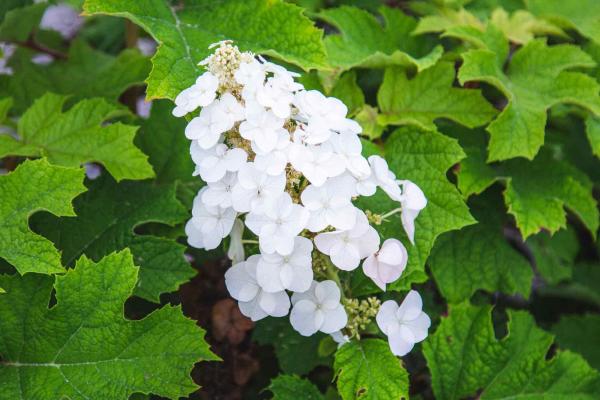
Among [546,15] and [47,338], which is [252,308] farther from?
[546,15]

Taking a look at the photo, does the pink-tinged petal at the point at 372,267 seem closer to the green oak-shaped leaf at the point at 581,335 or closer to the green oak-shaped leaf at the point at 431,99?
the green oak-shaped leaf at the point at 431,99

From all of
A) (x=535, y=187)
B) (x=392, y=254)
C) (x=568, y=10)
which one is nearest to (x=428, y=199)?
(x=392, y=254)

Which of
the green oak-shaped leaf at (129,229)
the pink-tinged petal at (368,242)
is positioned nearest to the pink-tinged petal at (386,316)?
the pink-tinged petal at (368,242)

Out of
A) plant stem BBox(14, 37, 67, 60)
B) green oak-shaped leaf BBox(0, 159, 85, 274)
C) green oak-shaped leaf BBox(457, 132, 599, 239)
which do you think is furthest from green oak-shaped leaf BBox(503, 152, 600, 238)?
plant stem BBox(14, 37, 67, 60)

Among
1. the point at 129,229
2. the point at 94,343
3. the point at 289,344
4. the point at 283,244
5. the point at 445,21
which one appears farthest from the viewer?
the point at 445,21

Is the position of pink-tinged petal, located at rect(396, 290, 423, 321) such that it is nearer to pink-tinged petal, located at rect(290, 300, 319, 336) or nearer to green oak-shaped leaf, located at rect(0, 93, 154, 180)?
pink-tinged petal, located at rect(290, 300, 319, 336)

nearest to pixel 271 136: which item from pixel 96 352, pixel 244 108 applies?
pixel 244 108

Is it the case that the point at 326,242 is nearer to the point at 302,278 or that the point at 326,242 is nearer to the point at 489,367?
the point at 302,278
